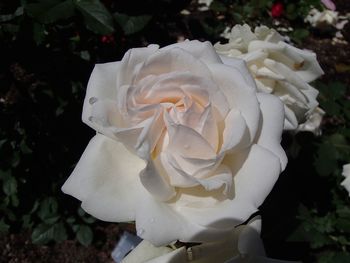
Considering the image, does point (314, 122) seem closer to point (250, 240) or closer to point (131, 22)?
point (131, 22)

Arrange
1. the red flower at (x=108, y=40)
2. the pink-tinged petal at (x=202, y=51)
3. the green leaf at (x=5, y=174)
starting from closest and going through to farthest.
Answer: the pink-tinged petal at (x=202, y=51), the red flower at (x=108, y=40), the green leaf at (x=5, y=174)

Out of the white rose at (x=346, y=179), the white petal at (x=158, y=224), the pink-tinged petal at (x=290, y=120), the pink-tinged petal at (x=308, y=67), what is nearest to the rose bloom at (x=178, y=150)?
the white petal at (x=158, y=224)

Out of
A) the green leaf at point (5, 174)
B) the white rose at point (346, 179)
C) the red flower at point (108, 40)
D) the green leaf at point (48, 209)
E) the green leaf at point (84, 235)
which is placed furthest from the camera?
the green leaf at point (84, 235)

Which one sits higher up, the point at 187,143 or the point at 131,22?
the point at 187,143

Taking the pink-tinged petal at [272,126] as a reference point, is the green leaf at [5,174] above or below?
below

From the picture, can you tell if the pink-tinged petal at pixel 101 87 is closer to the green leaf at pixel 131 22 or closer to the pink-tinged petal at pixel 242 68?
the pink-tinged petal at pixel 242 68

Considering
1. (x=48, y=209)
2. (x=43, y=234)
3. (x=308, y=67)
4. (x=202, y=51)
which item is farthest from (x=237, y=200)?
(x=43, y=234)

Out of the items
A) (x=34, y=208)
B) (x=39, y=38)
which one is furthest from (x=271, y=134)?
(x=34, y=208)
